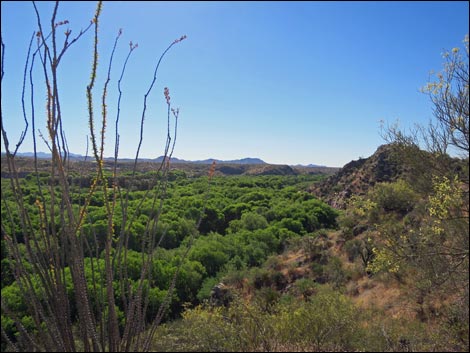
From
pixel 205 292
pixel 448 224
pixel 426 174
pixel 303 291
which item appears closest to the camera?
pixel 448 224

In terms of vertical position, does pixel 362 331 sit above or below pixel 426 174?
below

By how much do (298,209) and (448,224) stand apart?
51.7 ft

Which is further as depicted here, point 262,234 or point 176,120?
point 262,234

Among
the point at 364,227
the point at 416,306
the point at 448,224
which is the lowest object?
the point at 416,306

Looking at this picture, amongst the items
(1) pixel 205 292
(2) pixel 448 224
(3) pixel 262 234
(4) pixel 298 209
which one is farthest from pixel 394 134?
(4) pixel 298 209

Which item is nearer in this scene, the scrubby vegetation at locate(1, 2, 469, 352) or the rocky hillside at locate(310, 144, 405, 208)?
the scrubby vegetation at locate(1, 2, 469, 352)

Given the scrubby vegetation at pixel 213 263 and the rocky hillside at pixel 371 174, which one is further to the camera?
the rocky hillside at pixel 371 174

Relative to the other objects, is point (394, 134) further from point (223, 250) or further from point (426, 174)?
point (223, 250)

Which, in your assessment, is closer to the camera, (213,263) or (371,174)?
(213,263)

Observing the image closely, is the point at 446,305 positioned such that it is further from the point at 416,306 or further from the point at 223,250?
the point at 223,250

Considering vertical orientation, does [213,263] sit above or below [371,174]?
below

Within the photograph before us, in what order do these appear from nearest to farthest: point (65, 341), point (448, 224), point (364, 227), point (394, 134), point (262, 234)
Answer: point (65, 341)
point (448, 224)
point (394, 134)
point (364, 227)
point (262, 234)

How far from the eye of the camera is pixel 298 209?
2292cm

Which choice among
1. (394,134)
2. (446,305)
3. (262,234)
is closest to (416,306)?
(446,305)
